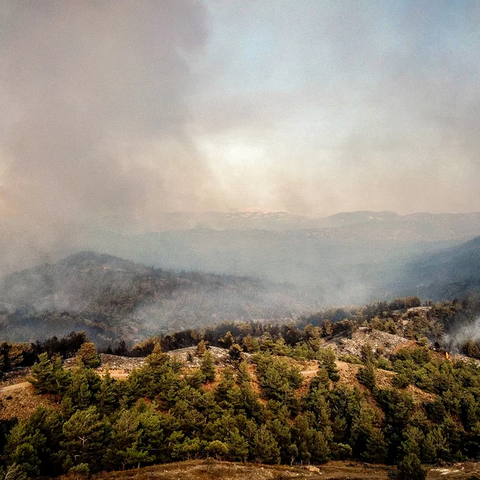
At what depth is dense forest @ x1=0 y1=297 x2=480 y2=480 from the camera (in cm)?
4181

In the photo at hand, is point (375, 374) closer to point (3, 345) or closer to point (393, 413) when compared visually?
point (393, 413)

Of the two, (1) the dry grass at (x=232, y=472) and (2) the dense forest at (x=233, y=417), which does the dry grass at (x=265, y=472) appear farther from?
(2) the dense forest at (x=233, y=417)

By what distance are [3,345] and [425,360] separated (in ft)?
470

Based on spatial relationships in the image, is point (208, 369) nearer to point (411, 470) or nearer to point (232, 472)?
point (232, 472)

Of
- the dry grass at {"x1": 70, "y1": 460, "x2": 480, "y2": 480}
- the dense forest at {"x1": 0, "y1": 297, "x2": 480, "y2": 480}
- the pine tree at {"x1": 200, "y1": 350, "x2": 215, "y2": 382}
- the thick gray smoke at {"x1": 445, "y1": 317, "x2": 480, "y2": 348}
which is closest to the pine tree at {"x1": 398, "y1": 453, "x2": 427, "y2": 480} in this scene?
the dense forest at {"x1": 0, "y1": 297, "x2": 480, "y2": 480}

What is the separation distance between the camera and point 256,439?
52.7 metres

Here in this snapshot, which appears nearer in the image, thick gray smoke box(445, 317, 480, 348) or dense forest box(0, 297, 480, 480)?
dense forest box(0, 297, 480, 480)

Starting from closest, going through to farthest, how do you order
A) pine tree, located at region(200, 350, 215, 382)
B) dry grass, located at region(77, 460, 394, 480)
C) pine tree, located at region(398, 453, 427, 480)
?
dry grass, located at region(77, 460, 394, 480), pine tree, located at region(398, 453, 427, 480), pine tree, located at region(200, 350, 215, 382)

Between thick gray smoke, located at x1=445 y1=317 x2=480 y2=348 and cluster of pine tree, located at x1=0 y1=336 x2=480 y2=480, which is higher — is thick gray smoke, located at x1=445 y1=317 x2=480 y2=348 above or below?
below

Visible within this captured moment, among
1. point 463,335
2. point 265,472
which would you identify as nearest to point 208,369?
point 265,472

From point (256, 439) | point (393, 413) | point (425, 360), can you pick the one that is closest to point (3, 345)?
point (256, 439)

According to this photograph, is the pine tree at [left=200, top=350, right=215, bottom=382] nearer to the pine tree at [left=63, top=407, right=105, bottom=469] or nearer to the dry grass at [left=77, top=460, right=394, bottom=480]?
the dry grass at [left=77, top=460, right=394, bottom=480]

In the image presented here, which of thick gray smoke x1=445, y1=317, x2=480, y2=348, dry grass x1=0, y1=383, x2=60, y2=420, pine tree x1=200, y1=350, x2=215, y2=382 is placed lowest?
thick gray smoke x1=445, y1=317, x2=480, y2=348

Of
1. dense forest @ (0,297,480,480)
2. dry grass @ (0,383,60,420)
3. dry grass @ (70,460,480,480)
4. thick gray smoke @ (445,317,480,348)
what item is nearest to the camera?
dense forest @ (0,297,480,480)
